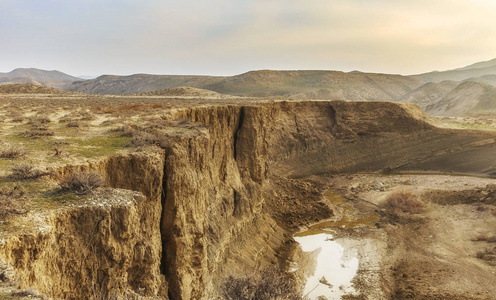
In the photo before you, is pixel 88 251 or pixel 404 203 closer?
pixel 88 251

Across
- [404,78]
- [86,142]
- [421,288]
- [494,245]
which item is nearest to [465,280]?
[421,288]

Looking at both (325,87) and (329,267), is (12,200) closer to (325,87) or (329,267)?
(329,267)

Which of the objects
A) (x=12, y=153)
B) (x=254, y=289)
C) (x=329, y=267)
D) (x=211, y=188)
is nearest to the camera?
(x=254, y=289)

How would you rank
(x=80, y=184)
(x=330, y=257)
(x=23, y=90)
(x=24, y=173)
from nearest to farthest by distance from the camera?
(x=80, y=184)
(x=24, y=173)
(x=330, y=257)
(x=23, y=90)

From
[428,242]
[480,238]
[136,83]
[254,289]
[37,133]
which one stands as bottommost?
[428,242]

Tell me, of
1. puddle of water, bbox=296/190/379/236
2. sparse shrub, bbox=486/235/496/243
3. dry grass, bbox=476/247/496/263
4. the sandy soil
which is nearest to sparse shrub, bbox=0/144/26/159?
the sandy soil

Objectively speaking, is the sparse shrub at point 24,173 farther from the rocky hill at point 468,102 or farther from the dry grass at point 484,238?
the rocky hill at point 468,102

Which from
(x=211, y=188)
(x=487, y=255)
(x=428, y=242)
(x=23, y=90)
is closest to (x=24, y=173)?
(x=211, y=188)
